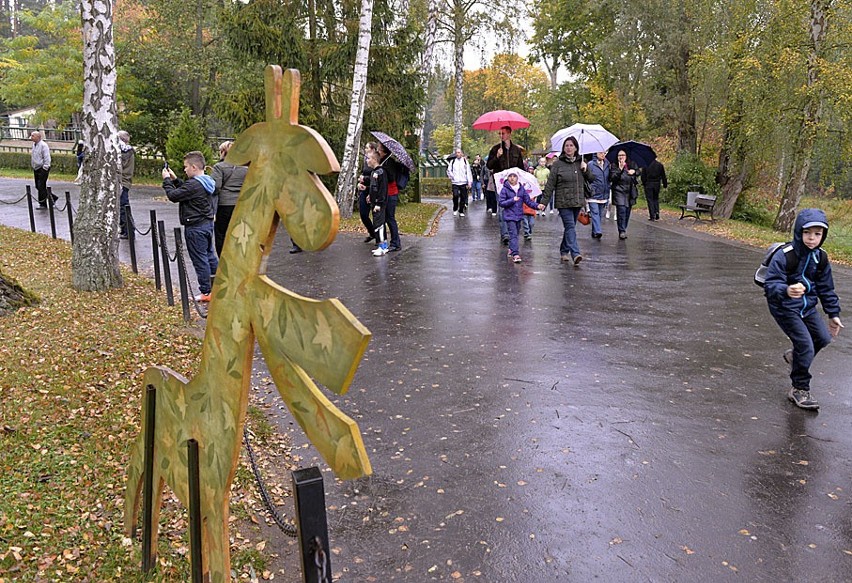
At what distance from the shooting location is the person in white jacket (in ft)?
67.7

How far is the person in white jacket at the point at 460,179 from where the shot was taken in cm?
2064

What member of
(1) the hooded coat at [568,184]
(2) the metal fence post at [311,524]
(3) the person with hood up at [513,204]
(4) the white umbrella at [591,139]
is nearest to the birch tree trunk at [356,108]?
(3) the person with hood up at [513,204]

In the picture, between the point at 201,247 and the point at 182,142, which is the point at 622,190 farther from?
the point at 182,142

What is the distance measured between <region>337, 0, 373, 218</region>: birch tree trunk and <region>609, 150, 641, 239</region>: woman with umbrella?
6.21 m

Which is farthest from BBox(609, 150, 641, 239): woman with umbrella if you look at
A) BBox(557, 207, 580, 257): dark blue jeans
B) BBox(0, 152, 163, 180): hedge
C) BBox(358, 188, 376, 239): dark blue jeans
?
BBox(0, 152, 163, 180): hedge

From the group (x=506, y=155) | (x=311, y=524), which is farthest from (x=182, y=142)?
(x=311, y=524)

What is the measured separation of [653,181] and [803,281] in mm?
16510

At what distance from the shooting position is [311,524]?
87.0 inches

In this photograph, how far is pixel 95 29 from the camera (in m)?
8.52

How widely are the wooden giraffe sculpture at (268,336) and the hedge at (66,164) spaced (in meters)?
31.9

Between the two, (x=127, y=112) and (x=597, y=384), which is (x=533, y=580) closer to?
(x=597, y=384)

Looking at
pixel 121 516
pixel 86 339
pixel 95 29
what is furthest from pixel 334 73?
pixel 121 516

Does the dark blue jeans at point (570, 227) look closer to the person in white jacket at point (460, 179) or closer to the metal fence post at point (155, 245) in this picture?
the metal fence post at point (155, 245)

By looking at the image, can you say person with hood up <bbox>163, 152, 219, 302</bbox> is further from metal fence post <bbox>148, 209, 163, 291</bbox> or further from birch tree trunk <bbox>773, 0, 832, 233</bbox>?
birch tree trunk <bbox>773, 0, 832, 233</bbox>
